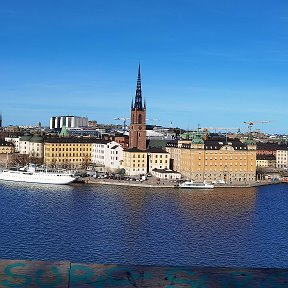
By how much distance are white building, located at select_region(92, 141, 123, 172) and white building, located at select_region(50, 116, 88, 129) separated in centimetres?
4394

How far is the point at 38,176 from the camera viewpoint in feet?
74.8

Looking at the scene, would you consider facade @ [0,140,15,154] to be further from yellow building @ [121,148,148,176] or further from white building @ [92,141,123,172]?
yellow building @ [121,148,148,176]

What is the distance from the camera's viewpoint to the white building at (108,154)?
28609mm

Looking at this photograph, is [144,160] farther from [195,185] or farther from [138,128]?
[195,185]

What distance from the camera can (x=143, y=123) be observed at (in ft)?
94.5

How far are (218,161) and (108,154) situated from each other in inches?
264

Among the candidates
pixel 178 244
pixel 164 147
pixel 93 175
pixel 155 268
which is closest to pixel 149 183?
pixel 93 175

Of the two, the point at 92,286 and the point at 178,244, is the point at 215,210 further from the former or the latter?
the point at 92,286

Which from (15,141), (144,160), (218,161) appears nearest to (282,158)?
(218,161)

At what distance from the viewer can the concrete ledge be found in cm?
104

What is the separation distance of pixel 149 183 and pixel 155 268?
21871 mm

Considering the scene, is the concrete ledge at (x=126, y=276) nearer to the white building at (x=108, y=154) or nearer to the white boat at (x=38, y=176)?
the white boat at (x=38, y=176)

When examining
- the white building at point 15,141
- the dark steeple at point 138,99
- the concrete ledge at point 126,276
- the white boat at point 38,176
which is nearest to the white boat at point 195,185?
the white boat at point 38,176

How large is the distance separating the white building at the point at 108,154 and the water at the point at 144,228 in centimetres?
921
